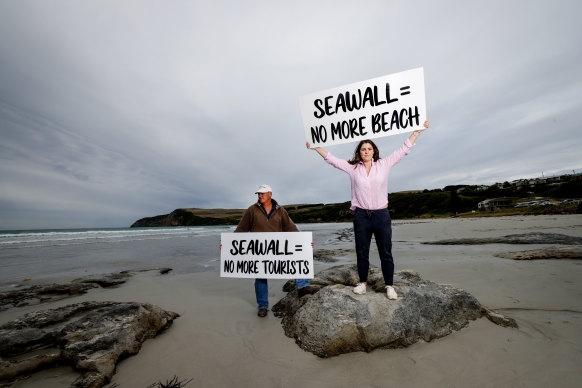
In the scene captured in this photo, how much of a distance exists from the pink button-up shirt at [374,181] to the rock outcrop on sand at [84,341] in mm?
3868

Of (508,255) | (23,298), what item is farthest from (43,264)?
(508,255)

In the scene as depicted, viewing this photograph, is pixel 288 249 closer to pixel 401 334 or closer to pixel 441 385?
pixel 401 334

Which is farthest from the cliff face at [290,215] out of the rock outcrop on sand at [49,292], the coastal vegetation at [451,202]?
the rock outcrop on sand at [49,292]

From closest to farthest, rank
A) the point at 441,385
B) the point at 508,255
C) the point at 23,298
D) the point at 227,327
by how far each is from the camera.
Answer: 1. the point at 441,385
2. the point at 227,327
3. the point at 23,298
4. the point at 508,255

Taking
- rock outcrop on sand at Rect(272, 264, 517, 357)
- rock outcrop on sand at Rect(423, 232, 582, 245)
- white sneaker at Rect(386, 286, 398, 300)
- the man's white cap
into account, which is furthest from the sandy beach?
rock outcrop on sand at Rect(423, 232, 582, 245)

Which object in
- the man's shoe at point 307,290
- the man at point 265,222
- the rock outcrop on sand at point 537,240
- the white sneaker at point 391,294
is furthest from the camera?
the rock outcrop on sand at point 537,240

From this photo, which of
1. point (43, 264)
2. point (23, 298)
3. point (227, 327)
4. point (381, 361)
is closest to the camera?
point (381, 361)

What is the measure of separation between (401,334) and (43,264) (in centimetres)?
1471

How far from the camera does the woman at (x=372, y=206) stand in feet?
12.1

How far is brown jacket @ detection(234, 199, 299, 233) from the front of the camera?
16.0 feet

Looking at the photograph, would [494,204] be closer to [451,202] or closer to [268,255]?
[451,202]

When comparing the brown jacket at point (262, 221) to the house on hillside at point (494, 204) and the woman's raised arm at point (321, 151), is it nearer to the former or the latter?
the woman's raised arm at point (321, 151)

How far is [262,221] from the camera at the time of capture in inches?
192

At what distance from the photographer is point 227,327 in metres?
4.18
